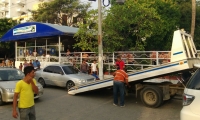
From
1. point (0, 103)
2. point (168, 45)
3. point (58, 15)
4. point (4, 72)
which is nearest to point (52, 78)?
point (4, 72)

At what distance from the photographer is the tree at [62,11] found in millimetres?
38812

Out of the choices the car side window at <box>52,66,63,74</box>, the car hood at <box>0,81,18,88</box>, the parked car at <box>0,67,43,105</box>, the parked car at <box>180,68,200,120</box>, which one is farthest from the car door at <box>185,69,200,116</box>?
the car side window at <box>52,66,63,74</box>

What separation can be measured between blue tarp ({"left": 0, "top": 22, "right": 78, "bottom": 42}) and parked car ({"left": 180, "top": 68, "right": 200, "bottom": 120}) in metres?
14.6

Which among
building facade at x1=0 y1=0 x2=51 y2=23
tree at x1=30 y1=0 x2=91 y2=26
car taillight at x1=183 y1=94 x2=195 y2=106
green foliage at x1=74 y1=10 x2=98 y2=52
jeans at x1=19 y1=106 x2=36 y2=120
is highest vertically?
building facade at x1=0 y1=0 x2=51 y2=23

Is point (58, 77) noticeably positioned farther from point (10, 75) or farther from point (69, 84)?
point (10, 75)

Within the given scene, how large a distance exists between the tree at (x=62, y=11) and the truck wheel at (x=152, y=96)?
31745mm

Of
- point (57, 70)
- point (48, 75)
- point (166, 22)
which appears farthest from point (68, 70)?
point (166, 22)

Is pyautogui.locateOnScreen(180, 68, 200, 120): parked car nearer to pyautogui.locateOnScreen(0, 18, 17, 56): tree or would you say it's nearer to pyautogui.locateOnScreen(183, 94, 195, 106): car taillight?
pyautogui.locateOnScreen(183, 94, 195, 106): car taillight

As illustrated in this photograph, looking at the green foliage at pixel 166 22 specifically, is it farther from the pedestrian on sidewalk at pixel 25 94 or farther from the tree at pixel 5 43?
the tree at pixel 5 43

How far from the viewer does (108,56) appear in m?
15.1

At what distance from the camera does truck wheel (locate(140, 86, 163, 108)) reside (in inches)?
309

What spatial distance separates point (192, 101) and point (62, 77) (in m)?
8.36

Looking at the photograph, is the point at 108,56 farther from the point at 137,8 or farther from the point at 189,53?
the point at 189,53

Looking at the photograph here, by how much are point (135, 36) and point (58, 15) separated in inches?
1073
